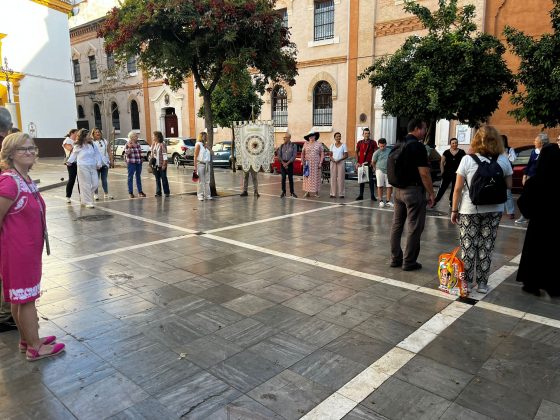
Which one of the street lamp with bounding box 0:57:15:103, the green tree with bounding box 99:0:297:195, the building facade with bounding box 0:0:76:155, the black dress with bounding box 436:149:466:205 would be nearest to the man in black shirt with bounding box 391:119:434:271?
the black dress with bounding box 436:149:466:205

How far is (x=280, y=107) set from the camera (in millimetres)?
Result: 22969

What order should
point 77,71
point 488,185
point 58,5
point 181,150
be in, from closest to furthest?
1. point 488,185
2. point 181,150
3. point 58,5
4. point 77,71

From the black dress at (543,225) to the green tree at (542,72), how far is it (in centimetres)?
547

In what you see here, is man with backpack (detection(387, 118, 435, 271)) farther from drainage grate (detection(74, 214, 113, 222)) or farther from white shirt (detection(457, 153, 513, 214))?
drainage grate (detection(74, 214, 113, 222))

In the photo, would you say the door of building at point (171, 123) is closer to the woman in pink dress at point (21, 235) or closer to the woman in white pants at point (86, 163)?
the woman in white pants at point (86, 163)

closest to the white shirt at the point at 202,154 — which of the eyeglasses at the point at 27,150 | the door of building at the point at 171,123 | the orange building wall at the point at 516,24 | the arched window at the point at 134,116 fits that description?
the eyeglasses at the point at 27,150

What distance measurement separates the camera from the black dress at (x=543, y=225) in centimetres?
448

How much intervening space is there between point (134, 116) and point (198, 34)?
876 inches

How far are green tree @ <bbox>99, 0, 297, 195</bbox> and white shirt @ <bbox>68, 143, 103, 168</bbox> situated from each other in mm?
2505

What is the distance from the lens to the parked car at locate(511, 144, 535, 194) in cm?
1189

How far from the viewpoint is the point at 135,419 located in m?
2.74

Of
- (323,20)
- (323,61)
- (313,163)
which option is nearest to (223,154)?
(323,61)

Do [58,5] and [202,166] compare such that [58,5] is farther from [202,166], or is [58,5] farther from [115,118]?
[202,166]

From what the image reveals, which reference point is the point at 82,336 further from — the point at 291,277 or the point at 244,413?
the point at 291,277
